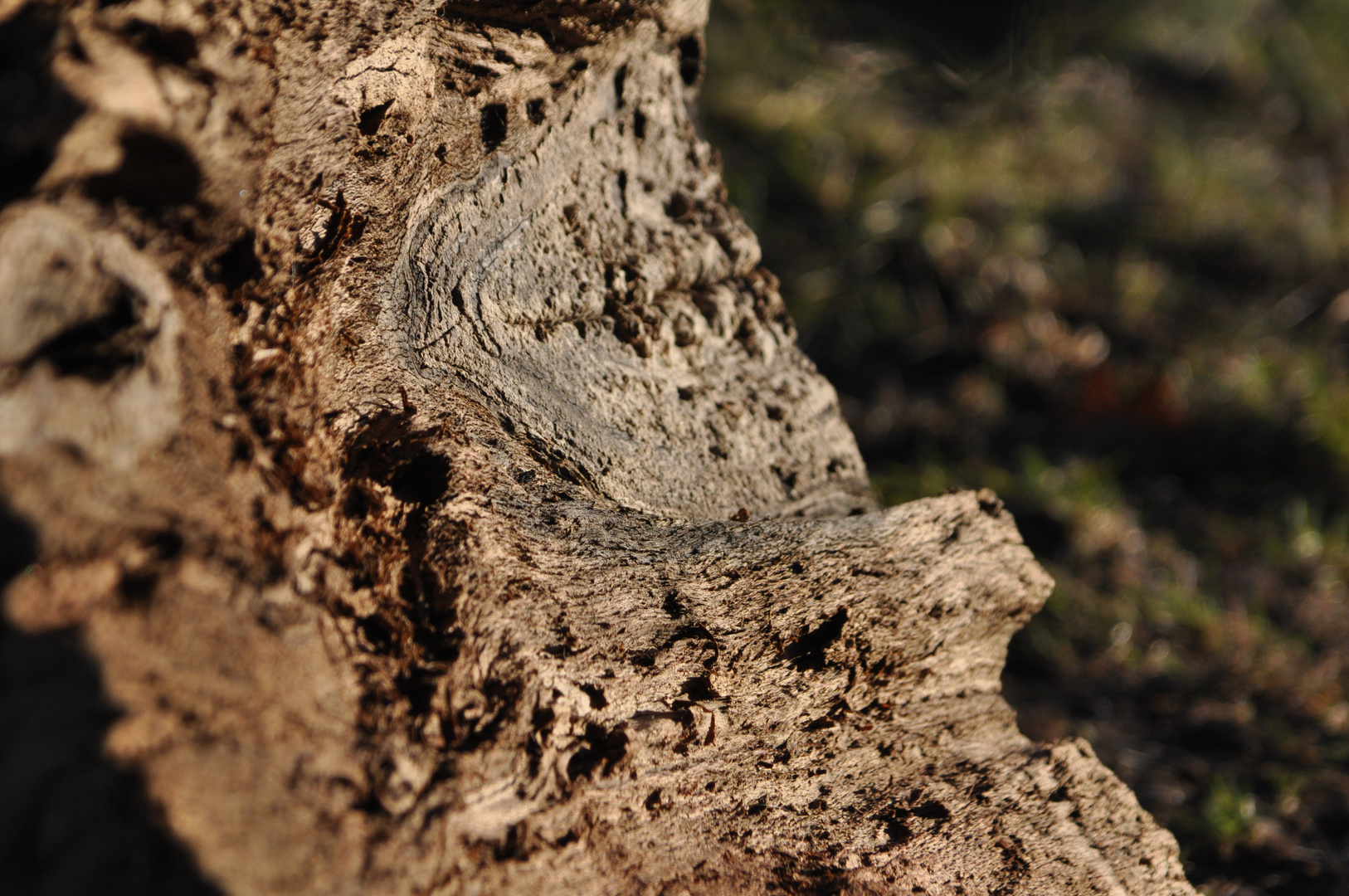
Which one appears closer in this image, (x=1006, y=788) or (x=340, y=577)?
(x=340, y=577)

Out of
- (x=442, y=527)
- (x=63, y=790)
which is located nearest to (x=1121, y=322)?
(x=442, y=527)

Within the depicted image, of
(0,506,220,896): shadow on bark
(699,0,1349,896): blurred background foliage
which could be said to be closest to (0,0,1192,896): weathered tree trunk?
(0,506,220,896): shadow on bark

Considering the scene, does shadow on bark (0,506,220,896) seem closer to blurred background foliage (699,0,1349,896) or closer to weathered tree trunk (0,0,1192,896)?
weathered tree trunk (0,0,1192,896)

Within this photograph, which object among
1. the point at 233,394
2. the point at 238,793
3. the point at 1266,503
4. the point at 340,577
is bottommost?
the point at 1266,503

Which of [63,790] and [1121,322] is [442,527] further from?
[1121,322]

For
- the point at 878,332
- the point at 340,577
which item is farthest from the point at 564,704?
the point at 878,332

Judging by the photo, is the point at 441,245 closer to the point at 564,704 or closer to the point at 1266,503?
the point at 564,704

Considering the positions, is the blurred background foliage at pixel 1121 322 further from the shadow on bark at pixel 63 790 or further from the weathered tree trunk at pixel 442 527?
the shadow on bark at pixel 63 790

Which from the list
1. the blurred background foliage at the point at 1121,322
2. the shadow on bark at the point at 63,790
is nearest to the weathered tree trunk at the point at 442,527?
the shadow on bark at the point at 63,790
